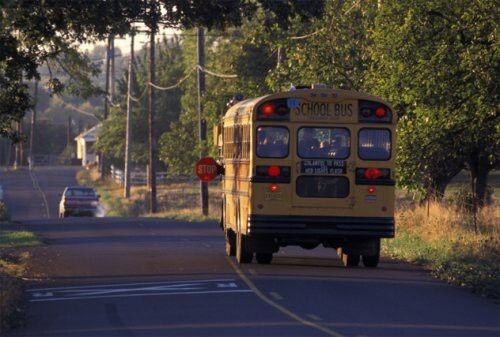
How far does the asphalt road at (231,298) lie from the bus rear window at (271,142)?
214 cm

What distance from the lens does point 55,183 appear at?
79.7m

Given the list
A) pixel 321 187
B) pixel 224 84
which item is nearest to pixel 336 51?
pixel 321 187

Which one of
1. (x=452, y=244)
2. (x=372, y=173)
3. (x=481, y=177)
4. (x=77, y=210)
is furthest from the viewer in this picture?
(x=77, y=210)

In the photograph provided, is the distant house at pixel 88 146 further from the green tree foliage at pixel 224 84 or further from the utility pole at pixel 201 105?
the utility pole at pixel 201 105

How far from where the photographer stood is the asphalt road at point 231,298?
12.3 m

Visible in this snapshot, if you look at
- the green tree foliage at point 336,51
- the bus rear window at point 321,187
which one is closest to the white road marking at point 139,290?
the bus rear window at point 321,187

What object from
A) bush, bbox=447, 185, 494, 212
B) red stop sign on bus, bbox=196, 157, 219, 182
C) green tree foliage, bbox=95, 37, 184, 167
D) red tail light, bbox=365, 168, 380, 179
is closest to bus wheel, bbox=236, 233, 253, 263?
red tail light, bbox=365, 168, 380, 179

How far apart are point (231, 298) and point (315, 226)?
4003 mm

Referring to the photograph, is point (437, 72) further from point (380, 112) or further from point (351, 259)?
point (351, 259)

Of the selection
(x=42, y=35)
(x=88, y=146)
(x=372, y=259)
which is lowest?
(x=372, y=259)

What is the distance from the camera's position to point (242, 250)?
64.4 ft

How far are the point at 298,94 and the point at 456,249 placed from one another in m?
5.05

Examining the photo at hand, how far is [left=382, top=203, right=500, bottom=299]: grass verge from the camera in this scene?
17.2 metres

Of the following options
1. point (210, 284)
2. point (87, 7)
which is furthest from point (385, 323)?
point (87, 7)
